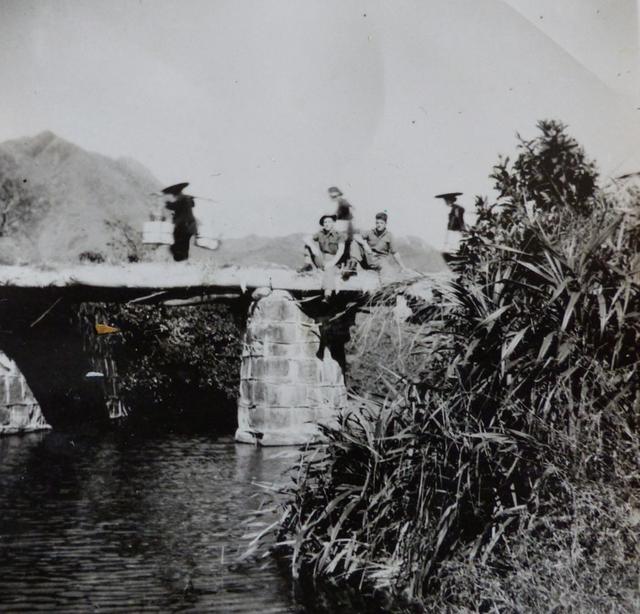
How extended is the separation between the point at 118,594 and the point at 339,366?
8.88 m

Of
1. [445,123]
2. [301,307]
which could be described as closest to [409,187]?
[301,307]

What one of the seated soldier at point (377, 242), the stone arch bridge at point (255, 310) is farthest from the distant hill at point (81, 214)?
the seated soldier at point (377, 242)

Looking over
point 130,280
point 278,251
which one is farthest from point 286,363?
point 278,251

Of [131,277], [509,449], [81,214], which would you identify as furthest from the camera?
[81,214]

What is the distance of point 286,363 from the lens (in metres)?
13.9

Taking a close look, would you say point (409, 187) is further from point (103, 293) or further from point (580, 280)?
point (580, 280)

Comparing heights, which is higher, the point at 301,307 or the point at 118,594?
the point at 301,307

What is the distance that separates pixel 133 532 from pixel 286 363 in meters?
6.45

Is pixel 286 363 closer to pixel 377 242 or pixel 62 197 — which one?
pixel 377 242

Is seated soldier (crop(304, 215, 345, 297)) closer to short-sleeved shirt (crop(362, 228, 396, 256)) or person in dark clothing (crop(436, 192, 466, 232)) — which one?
short-sleeved shirt (crop(362, 228, 396, 256))

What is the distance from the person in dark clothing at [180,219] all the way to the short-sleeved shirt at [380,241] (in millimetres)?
2942

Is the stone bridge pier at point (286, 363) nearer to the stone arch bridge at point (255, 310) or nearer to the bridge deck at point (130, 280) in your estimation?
the stone arch bridge at point (255, 310)

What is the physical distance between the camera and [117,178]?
4181 cm

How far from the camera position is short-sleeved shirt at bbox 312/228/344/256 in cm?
1377
